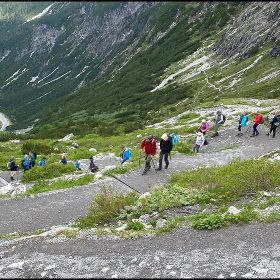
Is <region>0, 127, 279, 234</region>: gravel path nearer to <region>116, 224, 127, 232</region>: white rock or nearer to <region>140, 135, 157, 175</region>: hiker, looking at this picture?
<region>140, 135, 157, 175</region>: hiker

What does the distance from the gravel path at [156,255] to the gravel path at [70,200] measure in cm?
363

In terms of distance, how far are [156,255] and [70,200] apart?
9.14m

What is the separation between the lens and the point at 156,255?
12.7 m

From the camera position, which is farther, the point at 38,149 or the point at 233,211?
the point at 38,149

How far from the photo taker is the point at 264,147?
3142cm

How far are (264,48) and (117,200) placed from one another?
120m

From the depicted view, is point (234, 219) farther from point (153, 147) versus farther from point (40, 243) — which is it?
point (153, 147)

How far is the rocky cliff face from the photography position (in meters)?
132

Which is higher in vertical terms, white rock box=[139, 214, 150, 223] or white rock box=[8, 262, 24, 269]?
white rock box=[139, 214, 150, 223]

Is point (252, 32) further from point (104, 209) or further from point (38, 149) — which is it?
point (104, 209)

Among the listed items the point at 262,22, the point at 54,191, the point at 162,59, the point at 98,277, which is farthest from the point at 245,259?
the point at 162,59

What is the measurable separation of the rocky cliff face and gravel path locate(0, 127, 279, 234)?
103 metres

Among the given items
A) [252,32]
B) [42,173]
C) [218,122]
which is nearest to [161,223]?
[42,173]

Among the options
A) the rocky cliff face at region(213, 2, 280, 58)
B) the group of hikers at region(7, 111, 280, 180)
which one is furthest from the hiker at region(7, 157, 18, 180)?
the rocky cliff face at region(213, 2, 280, 58)
